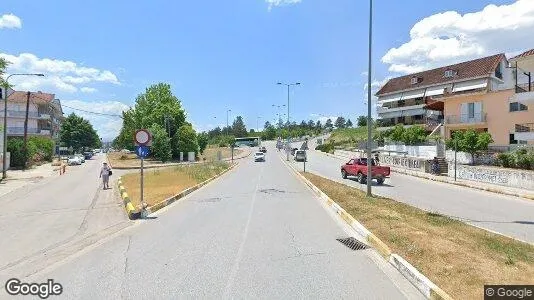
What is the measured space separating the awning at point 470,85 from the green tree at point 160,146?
154 ft

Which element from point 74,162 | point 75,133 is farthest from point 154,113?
point 75,133

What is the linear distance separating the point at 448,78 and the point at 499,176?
48.5m

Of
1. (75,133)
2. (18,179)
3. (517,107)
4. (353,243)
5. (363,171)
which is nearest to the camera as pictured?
(353,243)

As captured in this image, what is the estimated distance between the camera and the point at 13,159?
2060 inches

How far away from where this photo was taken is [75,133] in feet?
358

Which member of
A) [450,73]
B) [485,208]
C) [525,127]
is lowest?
[485,208]

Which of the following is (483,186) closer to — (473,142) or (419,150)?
(473,142)

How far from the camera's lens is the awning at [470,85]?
224ft

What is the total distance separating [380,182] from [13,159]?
41.9 metres

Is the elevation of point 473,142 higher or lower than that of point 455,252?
higher

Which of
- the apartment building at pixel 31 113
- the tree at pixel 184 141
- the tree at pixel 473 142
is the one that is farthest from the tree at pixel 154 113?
the tree at pixel 473 142

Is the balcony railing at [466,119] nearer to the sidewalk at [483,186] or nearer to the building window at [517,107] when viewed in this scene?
the building window at [517,107]

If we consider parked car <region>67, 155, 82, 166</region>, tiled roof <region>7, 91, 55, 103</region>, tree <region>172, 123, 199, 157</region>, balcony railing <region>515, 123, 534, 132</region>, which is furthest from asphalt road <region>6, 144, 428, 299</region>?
tiled roof <region>7, 91, 55, 103</region>

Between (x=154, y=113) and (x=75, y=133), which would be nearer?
(x=154, y=113)
